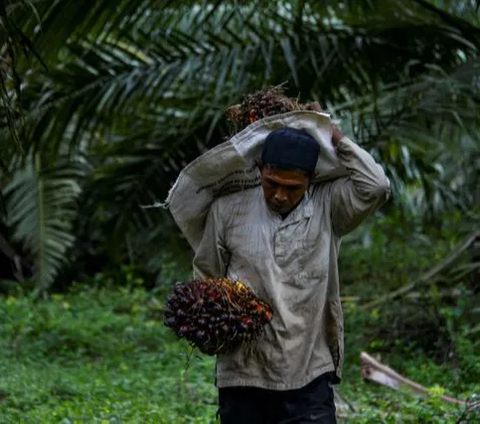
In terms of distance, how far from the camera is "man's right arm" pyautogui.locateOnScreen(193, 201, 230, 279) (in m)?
4.45

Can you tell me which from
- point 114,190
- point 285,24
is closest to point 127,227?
point 114,190

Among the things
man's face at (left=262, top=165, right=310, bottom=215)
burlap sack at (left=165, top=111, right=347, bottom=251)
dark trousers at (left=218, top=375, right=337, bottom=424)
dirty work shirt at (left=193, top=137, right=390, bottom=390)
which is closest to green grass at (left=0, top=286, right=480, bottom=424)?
dark trousers at (left=218, top=375, right=337, bottom=424)

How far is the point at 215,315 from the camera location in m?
4.08

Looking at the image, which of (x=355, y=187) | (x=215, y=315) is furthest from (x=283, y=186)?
(x=215, y=315)

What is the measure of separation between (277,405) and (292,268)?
497 millimetres

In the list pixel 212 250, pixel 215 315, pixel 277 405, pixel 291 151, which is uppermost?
pixel 291 151

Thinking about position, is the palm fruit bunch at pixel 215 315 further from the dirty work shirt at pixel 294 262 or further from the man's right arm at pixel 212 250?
the man's right arm at pixel 212 250

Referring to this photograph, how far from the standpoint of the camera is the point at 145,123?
1046 cm

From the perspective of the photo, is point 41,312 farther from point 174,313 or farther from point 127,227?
point 174,313

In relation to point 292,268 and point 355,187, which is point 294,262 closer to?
point 292,268

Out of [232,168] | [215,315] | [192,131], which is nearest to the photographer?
[215,315]

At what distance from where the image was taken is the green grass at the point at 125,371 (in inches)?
255

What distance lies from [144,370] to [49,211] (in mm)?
4110

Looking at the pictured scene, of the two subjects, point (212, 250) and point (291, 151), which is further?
point (212, 250)
